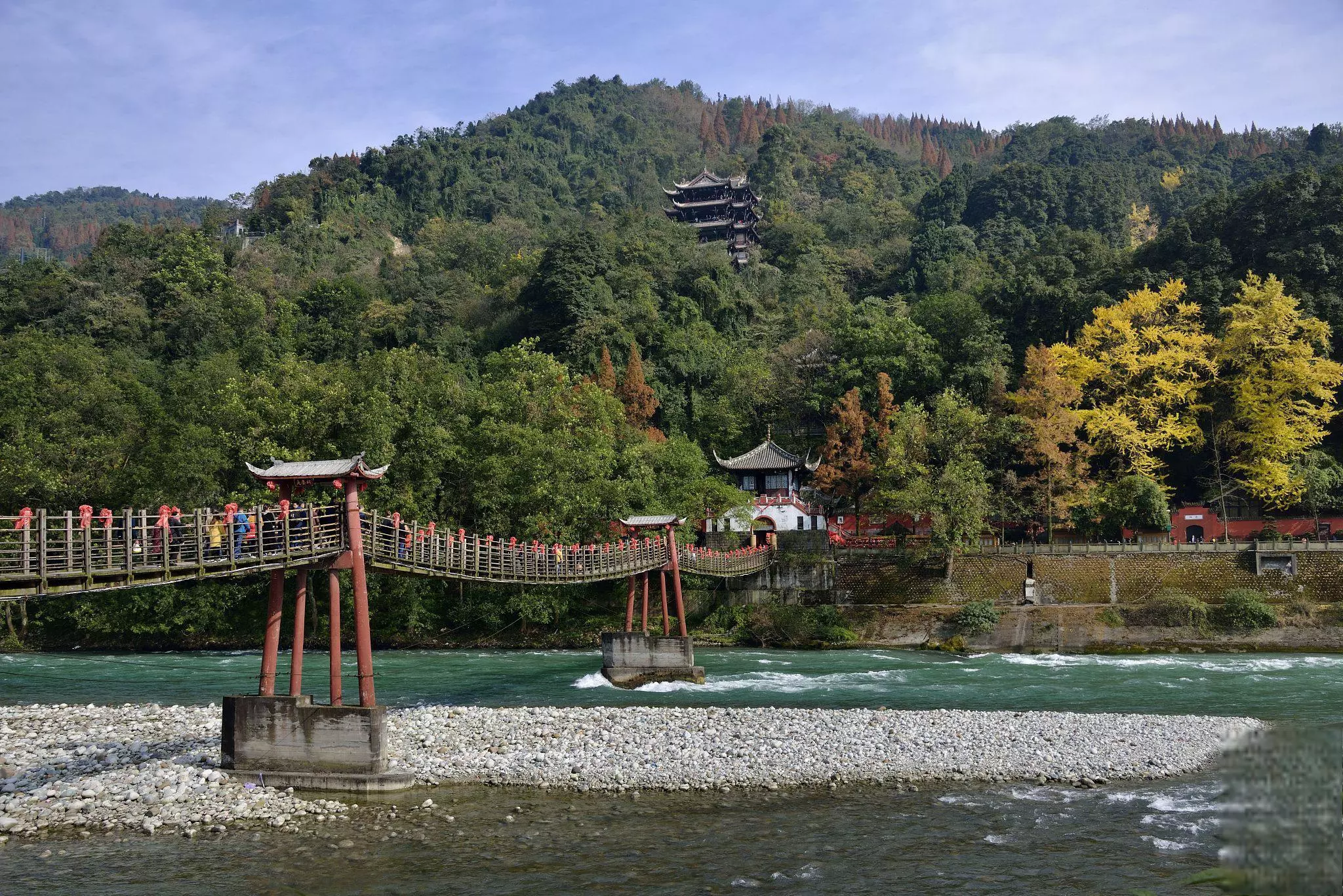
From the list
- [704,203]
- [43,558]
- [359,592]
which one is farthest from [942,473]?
[704,203]

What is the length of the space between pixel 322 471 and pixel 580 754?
6589 millimetres

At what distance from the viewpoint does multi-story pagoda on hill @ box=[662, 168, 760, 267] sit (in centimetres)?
9838

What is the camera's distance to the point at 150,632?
39.5 metres

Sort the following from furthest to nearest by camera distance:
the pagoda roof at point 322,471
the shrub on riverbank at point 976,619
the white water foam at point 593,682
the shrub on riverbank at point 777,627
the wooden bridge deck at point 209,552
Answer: the shrub on riverbank at point 777,627 < the shrub on riverbank at point 976,619 < the white water foam at point 593,682 < the pagoda roof at point 322,471 < the wooden bridge deck at point 209,552

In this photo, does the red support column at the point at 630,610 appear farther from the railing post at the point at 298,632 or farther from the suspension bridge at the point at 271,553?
the railing post at the point at 298,632

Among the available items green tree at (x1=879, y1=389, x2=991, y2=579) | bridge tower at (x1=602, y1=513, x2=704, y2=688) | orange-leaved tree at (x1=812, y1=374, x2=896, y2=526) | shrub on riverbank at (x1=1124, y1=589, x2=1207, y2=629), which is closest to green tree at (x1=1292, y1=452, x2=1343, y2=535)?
shrub on riverbank at (x1=1124, y1=589, x2=1207, y2=629)

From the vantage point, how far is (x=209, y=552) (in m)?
16.8

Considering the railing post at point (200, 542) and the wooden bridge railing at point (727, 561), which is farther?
the wooden bridge railing at point (727, 561)

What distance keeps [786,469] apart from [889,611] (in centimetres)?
1111

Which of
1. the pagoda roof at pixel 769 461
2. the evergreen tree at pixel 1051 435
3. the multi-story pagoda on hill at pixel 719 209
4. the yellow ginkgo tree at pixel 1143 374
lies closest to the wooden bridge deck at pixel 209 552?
the pagoda roof at pixel 769 461

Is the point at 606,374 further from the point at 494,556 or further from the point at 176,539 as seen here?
the point at 176,539

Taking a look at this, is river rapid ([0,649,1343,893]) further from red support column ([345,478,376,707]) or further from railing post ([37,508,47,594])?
railing post ([37,508,47,594])

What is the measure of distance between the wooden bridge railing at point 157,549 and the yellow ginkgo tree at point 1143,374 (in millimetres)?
35544

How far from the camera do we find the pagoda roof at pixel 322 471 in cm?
1712
